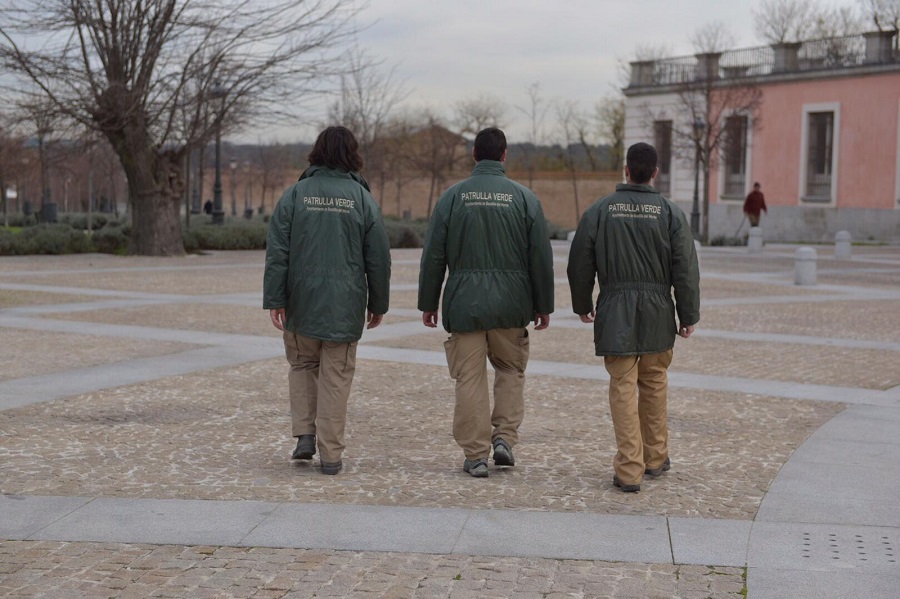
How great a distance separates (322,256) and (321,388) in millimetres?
723

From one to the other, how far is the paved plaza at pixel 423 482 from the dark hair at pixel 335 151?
1.67m

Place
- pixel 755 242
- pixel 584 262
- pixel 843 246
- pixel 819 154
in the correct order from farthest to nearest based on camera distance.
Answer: pixel 819 154, pixel 755 242, pixel 843 246, pixel 584 262

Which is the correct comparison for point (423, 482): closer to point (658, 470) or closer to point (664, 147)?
point (658, 470)

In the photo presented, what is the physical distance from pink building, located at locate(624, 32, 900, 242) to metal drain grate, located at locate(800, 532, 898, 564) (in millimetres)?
31396

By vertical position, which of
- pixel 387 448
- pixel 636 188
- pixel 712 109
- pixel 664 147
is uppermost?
pixel 712 109

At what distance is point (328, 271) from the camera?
6137 millimetres

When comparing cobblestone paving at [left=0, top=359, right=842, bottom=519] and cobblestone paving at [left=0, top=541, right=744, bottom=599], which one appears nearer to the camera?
cobblestone paving at [left=0, top=541, right=744, bottom=599]

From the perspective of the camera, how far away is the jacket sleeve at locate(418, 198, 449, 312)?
6.11 metres

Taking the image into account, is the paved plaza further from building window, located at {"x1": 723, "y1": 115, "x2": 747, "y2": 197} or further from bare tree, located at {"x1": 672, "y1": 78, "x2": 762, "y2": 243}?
building window, located at {"x1": 723, "y1": 115, "x2": 747, "y2": 197}

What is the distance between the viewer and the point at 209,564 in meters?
4.61

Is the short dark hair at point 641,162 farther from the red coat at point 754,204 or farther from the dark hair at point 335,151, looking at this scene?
the red coat at point 754,204

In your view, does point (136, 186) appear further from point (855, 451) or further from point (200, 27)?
point (855, 451)

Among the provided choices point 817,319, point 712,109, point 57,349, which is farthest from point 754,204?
point 57,349

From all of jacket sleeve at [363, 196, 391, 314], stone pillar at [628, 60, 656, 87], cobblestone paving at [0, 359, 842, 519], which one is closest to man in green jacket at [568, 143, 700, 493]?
cobblestone paving at [0, 359, 842, 519]
